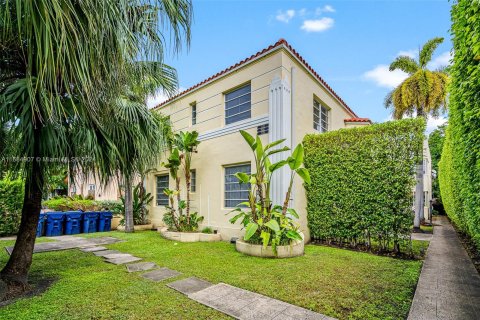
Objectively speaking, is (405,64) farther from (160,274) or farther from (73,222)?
(73,222)

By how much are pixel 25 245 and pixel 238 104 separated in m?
7.58

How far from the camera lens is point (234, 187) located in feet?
31.5

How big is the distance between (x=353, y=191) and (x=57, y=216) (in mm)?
11989

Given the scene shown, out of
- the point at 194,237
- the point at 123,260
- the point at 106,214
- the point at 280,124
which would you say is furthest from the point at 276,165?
the point at 106,214

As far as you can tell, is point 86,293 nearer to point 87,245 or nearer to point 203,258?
point 203,258

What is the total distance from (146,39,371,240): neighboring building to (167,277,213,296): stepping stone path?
4.01 meters

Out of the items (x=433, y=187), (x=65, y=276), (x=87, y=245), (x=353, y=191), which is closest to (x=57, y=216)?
(x=87, y=245)

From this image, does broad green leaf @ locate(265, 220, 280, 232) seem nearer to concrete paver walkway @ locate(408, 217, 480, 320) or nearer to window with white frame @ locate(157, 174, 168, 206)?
Result: concrete paver walkway @ locate(408, 217, 480, 320)

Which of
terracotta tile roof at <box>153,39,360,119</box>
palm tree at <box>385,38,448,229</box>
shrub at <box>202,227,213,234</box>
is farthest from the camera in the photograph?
palm tree at <box>385,38,448,229</box>

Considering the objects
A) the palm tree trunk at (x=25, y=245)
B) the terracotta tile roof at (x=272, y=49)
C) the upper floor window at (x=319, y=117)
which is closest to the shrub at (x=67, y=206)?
the terracotta tile roof at (x=272, y=49)

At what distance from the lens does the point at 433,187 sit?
105 feet

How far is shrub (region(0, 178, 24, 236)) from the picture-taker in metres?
9.78

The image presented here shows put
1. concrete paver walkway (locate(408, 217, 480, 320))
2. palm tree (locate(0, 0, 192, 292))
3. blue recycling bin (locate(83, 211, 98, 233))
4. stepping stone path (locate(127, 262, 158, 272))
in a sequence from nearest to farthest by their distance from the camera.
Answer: palm tree (locate(0, 0, 192, 292)) < concrete paver walkway (locate(408, 217, 480, 320)) < stepping stone path (locate(127, 262, 158, 272)) < blue recycling bin (locate(83, 211, 98, 233))

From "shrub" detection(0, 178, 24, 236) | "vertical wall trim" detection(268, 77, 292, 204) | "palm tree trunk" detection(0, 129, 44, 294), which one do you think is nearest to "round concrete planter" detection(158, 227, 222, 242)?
"vertical wall trim" detection(268, 77, 292, 204)
